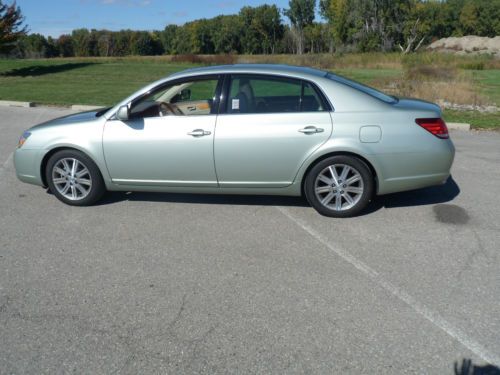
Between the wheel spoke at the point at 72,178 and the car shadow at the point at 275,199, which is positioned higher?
the wheel spoke at the point at 72,178

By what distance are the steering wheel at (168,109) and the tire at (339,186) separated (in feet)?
5.76

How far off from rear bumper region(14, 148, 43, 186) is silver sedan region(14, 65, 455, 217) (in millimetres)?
300

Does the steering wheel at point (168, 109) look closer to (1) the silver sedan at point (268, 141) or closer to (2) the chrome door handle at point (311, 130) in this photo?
(1) the silver sedan at point (268, 141)

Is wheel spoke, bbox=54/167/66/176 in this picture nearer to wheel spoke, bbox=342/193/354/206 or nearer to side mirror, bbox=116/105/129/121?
side mirror, bbox=116/105/129/121

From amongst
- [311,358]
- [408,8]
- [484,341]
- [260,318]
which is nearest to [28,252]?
[260,318]

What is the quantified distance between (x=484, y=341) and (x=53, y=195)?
5.25 meters

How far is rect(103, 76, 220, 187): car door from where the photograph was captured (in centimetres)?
522

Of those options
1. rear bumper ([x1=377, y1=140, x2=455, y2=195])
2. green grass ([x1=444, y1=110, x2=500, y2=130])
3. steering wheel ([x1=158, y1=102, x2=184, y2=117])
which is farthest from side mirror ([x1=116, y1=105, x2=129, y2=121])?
green grass ([x1=444, y1=110, x2=500, y2=130])

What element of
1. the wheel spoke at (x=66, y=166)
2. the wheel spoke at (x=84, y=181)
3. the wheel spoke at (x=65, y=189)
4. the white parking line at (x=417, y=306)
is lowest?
the white parking line at (x=417, y=306)

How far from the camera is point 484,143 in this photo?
355 inches

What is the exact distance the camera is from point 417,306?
349 cm

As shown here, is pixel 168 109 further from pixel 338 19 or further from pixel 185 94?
pixel 338 19

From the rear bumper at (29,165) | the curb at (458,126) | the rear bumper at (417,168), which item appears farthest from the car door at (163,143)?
the curb at (458,126)

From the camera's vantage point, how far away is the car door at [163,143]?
17.1ft
